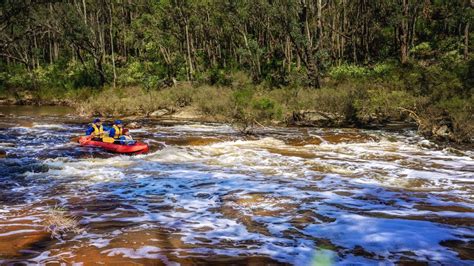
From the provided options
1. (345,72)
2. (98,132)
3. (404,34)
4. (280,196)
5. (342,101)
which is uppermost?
(404,34)

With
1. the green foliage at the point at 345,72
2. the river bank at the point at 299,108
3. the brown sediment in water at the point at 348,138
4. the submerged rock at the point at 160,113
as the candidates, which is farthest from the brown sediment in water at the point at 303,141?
the submerged rock at the point at 160,113

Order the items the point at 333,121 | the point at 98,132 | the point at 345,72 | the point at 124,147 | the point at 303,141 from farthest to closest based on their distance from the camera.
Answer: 1. the point at 345,72
2. the point at 333,121
3. the point at 303,141
4. the point at 98,132
5. the point at 124,147

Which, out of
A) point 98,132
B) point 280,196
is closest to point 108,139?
point 98,132

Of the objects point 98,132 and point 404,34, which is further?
point 404,34

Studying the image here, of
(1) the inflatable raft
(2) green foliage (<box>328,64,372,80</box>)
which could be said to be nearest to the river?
(1) the inflatable raft

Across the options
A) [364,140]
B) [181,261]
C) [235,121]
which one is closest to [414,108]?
A: [364,140]

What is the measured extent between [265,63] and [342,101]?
669 inches

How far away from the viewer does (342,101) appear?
62.6 ft

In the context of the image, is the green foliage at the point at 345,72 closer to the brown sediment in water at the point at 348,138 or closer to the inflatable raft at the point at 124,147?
the brown sediment in water at the point at 348,138

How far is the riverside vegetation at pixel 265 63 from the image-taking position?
56.0 ft

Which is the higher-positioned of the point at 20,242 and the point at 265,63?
the point at 265,63

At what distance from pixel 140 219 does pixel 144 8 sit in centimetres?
3730

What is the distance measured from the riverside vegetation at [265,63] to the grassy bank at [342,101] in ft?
0.18

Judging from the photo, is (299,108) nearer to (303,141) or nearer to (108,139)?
(303,141)
